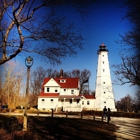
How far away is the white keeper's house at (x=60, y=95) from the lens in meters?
22.5

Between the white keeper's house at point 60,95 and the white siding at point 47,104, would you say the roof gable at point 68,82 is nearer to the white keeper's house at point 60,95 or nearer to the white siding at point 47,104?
the white keeper's house at point 60,95

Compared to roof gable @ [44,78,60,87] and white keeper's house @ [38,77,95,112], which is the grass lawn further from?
white keeper's house @ [38,77,95,112]

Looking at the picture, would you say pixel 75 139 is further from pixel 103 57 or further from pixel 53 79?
pixel 103 57

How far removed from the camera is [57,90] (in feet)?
77.5

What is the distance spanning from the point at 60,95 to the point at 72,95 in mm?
1301

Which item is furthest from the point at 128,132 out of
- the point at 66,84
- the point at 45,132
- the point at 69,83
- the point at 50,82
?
the point at 66,84

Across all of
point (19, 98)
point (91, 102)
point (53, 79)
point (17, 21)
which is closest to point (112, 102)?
point (91, 102)

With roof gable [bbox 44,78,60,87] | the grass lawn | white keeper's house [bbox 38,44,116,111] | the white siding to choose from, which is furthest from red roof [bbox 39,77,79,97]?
the grass lawn

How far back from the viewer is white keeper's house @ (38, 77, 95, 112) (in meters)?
22.5

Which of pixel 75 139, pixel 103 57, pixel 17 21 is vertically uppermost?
pixel 103 57

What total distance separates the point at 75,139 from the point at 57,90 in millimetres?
Result: 18205

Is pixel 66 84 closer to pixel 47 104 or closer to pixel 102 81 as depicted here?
pixel 47 104

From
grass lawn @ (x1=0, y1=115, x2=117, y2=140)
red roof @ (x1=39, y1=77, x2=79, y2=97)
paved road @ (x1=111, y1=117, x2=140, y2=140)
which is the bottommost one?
paved road @ (x1=111, y1=117, x2=140, y2=140)

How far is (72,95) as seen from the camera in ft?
75.9
